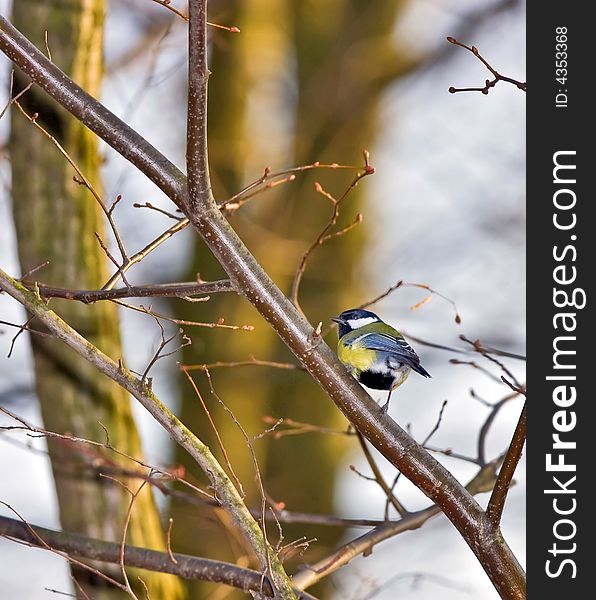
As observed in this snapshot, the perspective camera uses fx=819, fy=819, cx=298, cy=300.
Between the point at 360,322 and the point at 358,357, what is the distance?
1.10ft

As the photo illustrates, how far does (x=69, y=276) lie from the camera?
2.87 m

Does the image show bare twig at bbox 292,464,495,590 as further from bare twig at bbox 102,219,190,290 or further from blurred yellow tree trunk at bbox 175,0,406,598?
blurred yellow tree trunk at bbox 175,0,406,598

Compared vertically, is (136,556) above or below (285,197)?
below

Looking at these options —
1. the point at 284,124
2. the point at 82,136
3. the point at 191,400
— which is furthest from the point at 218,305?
the point at 82,136

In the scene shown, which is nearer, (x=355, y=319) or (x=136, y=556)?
(x=136, y=556)

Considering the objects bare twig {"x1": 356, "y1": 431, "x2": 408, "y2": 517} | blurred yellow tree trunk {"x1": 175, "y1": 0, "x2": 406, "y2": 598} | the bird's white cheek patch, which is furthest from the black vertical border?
blurred yellow tree trunk {"x1": 175, "y1": 0, "x2": 406, "y2": 598}

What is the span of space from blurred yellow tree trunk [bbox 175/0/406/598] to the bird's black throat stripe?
233 cm

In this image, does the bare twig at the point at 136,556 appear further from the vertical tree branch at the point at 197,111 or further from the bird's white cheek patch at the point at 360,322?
the vertical tree branch at the point at 197,111

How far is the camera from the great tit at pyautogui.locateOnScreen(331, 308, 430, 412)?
210 centimetres

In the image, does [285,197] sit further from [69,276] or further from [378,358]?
[378,358]

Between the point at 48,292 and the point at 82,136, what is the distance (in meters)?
1.33

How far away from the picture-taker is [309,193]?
15.7 feet

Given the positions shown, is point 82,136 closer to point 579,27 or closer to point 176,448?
point 579,27

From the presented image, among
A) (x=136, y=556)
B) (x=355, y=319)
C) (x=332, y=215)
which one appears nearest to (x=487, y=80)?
(x=332, y=215)
